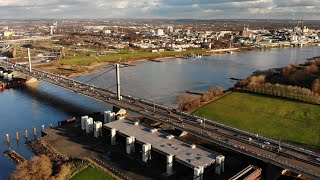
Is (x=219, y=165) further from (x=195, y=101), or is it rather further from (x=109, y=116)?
(x=195, y=101)

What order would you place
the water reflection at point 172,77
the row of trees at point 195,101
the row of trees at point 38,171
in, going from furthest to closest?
the water reflection at point 172,77 → the row of trees at point 195,101 → the row of trees at point 38,171

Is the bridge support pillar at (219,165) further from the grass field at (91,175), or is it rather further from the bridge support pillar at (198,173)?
the grass field at (91,175)

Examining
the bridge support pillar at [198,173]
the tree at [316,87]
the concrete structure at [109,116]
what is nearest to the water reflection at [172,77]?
the concrete structure at [109,116]

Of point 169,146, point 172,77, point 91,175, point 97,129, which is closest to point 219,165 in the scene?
point 169,146

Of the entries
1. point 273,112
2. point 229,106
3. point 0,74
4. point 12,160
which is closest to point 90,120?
point 12,160

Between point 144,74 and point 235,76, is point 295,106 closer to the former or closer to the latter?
point 235,76

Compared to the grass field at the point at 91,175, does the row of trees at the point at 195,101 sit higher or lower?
higher
